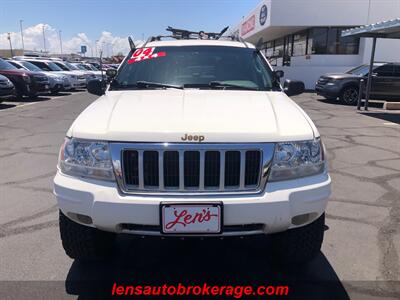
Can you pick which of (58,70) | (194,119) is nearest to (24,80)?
(58,70)

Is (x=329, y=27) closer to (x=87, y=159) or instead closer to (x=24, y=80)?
(x=24, y=80)

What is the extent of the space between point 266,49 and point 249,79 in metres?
39.5

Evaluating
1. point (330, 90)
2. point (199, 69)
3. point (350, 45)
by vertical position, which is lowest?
point (330, 90)

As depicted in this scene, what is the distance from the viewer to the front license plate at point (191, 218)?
102 inches

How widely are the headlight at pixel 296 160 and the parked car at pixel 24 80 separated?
617 inches

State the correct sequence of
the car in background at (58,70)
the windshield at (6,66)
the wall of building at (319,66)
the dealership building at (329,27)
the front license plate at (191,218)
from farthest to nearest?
the wall of building at (319,66) → the dealership building at (329,27) → the car in background at (58,70) → the windshield at (6,66) → the front license plate at (191,218)

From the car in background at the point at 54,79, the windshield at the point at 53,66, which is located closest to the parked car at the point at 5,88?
the car in background at the point at 54,79

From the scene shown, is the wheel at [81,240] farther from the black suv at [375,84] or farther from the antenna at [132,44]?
the black suv at [375,84]

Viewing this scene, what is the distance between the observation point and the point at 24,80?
16562mm

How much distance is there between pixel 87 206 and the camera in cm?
269

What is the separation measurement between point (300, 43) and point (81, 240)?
85.0ft

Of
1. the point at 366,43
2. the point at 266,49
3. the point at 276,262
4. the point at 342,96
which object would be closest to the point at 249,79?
the point at 276,262

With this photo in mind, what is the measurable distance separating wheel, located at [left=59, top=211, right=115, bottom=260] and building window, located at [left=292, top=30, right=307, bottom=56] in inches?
960

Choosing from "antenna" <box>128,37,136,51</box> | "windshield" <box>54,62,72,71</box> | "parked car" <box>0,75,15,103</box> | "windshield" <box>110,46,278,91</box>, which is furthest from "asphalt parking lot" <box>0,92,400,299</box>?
"windshield" <box>54,62,72,71</box>
